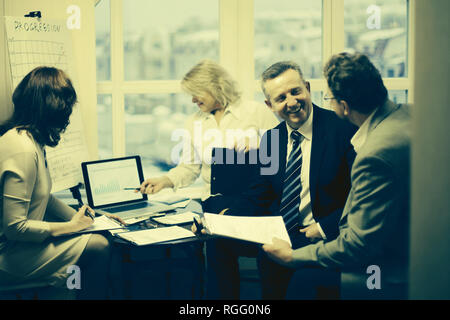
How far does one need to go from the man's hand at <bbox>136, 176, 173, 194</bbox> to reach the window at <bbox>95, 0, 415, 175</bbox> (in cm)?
34

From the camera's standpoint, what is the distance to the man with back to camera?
141 centimetres

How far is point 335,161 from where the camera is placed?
6.38ft

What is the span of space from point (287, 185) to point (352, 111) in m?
0.60

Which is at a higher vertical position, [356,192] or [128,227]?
[356,192]

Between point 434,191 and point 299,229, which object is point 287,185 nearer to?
point 299,229

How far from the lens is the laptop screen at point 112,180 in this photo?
238cm

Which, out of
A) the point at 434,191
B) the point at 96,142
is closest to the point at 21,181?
the point at 96,142

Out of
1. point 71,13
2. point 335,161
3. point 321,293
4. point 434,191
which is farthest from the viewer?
point 71,13

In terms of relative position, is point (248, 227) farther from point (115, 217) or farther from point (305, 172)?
point (115, 217)

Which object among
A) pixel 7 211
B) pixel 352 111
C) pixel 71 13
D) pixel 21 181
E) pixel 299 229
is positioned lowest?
pixel 299 229

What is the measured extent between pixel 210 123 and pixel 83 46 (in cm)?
95

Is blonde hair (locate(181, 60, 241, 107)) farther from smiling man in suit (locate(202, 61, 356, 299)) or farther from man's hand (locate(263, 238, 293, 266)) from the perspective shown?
man's hand (locate(263, 238, 293, 266))

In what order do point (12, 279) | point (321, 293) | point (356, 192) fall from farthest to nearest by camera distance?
point (12, 279), point (321, 293), point (356, 192)

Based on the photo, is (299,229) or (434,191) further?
(299,229)
